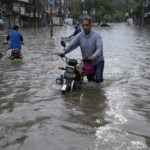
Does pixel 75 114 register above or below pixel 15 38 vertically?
below

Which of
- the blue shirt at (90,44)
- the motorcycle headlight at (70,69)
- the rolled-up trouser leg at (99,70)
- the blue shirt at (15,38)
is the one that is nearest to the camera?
the motorcycle headlight at (70,69)

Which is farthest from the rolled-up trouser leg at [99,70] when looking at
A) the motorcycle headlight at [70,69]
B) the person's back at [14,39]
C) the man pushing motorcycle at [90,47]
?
the person's back at [14,39]

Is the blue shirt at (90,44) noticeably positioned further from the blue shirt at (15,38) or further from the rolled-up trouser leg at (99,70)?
the blue shirt at (15,38)

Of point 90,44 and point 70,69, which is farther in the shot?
point 90,44

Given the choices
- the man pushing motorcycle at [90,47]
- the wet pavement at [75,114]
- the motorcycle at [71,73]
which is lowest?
the wet pavement at [75,114]

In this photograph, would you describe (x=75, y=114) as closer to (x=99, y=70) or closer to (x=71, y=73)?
(x=71, y=73)

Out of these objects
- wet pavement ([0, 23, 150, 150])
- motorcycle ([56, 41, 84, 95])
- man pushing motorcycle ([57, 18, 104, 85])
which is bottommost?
wet pavement ([0, 23, 150, 150])

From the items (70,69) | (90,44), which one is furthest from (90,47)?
(70,69)

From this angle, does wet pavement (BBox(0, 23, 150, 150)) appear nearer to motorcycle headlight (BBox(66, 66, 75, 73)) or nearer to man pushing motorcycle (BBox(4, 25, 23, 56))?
motorcycle headlight (BBox(66, 66, 75, 73))

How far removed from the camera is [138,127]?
4.61m

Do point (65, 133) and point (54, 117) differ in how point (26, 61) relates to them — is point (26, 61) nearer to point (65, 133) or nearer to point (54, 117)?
point (54, 117)

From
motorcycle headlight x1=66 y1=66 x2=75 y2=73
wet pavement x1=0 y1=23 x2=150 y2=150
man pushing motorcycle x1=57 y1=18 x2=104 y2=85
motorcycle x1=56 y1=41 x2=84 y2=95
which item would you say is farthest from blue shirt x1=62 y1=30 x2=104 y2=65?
wet pavement x1=0 y1=23 x2=150 y2=150

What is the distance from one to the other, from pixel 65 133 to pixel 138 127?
1.08 m

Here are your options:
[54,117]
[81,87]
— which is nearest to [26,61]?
[81,87]
